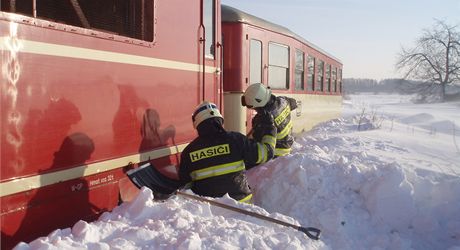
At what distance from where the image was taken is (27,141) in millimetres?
2875

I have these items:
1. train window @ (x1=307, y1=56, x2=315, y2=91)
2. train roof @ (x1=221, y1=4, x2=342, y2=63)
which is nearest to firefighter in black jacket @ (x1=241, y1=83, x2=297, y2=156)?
train roof @ (x1=221, y1=4, x2=342, y2=63)

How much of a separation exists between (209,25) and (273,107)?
1.44 meters

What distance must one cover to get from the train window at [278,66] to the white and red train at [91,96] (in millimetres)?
3104

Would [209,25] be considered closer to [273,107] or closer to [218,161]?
[273,107]

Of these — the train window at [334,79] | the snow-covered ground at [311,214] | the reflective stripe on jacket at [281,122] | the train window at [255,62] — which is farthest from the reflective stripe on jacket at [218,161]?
the train window at [334,79]

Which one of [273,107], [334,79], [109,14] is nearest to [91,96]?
[109,14]

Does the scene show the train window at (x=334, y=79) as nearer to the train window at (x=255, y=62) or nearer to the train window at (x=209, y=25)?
the train window at (x=255, y=62)

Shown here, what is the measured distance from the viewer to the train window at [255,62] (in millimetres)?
7887

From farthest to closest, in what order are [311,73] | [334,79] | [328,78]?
[334,79] < [328,78] < [311,73]

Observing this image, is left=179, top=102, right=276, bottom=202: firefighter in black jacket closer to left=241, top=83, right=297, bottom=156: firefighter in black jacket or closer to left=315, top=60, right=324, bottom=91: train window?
left=241, top=83, right=297, bottom=156: firefighter in black jacket

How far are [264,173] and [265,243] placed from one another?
2666 millimetres

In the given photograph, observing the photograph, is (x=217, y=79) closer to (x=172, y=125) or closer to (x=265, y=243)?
(x=172, y=125)

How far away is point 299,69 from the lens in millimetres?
10383

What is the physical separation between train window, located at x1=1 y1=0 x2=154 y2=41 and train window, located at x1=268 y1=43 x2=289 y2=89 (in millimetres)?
4717
